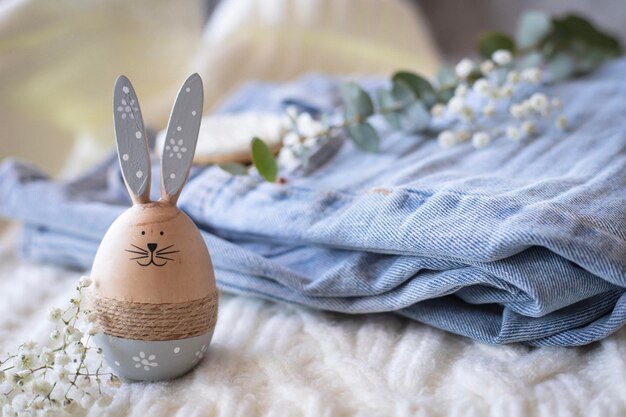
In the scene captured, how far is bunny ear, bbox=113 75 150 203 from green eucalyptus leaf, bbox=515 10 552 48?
0.55 metres

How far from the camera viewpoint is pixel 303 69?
1073 mm

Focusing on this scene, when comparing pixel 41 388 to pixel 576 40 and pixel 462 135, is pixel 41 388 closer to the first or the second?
pixel 462 135

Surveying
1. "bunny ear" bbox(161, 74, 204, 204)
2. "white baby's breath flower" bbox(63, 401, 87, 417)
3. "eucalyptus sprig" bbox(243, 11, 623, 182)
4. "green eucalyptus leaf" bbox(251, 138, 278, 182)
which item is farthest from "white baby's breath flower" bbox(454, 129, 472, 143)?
"white baby's breath flower" bbox(63, 401, 87, 417)

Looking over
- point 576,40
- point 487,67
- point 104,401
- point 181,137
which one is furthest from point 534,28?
point 104,401

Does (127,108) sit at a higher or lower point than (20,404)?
higher

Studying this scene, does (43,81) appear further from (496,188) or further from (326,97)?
(496,188)

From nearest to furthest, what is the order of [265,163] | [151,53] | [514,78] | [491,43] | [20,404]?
[20,404]
[265,163]
[514,78]
[491,43]
[151,53]

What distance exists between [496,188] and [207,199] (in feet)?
0.75

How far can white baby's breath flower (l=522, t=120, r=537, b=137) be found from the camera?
63 centimetres

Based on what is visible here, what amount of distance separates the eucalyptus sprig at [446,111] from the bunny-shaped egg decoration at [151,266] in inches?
5.3

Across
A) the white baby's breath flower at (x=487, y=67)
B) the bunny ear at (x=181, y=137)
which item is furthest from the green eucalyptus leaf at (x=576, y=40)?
the bunny ear at (x=181, y=137)

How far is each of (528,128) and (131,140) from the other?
0.36 meters

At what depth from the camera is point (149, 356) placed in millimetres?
435

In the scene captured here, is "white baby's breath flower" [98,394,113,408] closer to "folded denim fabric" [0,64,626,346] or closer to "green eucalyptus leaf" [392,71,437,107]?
"folded denim fabric" [0,64,626,346]
